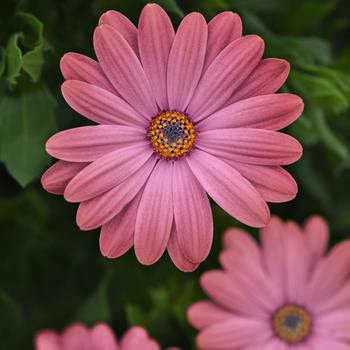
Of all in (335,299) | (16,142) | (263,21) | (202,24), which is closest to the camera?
(202,24)

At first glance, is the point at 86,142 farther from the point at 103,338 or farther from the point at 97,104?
the point at 103,338

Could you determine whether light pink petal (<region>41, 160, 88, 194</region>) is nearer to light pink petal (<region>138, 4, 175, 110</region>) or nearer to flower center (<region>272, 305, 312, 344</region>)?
light pink petal (<region>138, 4, 175, 110</region>)

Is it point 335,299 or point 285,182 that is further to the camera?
point 335,299

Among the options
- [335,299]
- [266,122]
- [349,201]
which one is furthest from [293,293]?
[266,122]

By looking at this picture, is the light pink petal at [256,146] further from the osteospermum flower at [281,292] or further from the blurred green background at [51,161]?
the osteospermum flower at [281,292]

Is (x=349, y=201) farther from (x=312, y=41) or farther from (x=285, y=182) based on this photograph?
(x=285, y=182)

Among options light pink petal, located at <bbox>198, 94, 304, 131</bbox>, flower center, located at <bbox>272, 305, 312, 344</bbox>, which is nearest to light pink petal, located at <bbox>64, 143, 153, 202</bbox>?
light pink petal, located at <bbox>198, 94, 304, 131</bbox>
